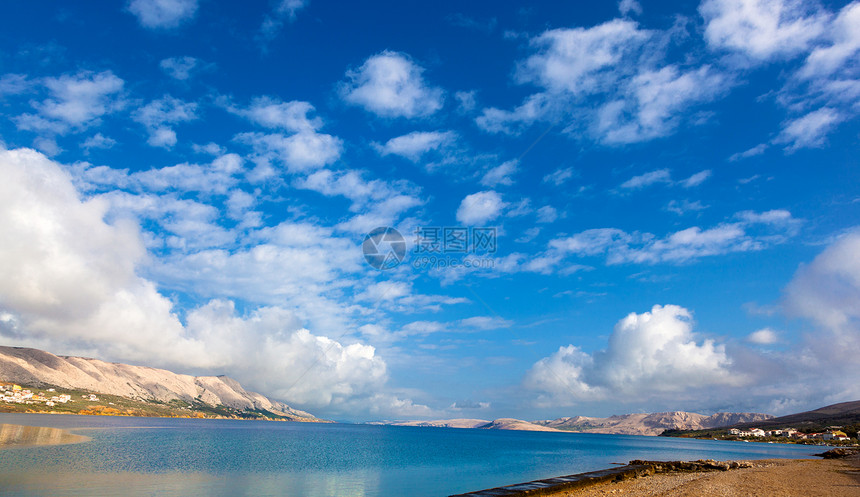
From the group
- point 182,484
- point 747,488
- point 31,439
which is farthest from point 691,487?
point 31,439

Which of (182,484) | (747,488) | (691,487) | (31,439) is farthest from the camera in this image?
(31,439)

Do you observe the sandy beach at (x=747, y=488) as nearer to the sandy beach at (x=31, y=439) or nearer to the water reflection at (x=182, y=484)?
the water reflection at (x=182, y=484)

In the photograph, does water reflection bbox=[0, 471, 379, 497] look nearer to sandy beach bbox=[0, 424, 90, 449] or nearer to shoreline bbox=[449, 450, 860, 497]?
shoreline bbox=[449, 450, 860, 497]

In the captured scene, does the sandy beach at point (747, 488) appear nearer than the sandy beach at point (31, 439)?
Yes

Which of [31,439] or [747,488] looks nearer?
[747,488]

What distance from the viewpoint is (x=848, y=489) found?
115 ft

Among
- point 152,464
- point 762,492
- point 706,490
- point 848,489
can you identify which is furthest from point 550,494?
point 152,464

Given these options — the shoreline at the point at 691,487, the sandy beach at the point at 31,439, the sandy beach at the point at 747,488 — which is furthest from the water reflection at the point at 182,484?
the sandy beach at the point at 31,439

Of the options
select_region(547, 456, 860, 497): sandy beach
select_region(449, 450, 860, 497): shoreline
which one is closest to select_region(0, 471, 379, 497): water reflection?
select_region(449, 450, 860, 497): shoreline

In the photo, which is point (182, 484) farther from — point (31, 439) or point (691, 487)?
point (31, 439)

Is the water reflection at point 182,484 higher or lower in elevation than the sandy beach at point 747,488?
lower

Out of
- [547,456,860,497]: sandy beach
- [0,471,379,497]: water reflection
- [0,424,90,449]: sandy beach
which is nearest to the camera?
[547,456,860,497]: sandy beach

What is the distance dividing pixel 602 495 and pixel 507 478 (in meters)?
22.9

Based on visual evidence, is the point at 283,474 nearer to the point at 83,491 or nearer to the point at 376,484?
the point at 376,484
